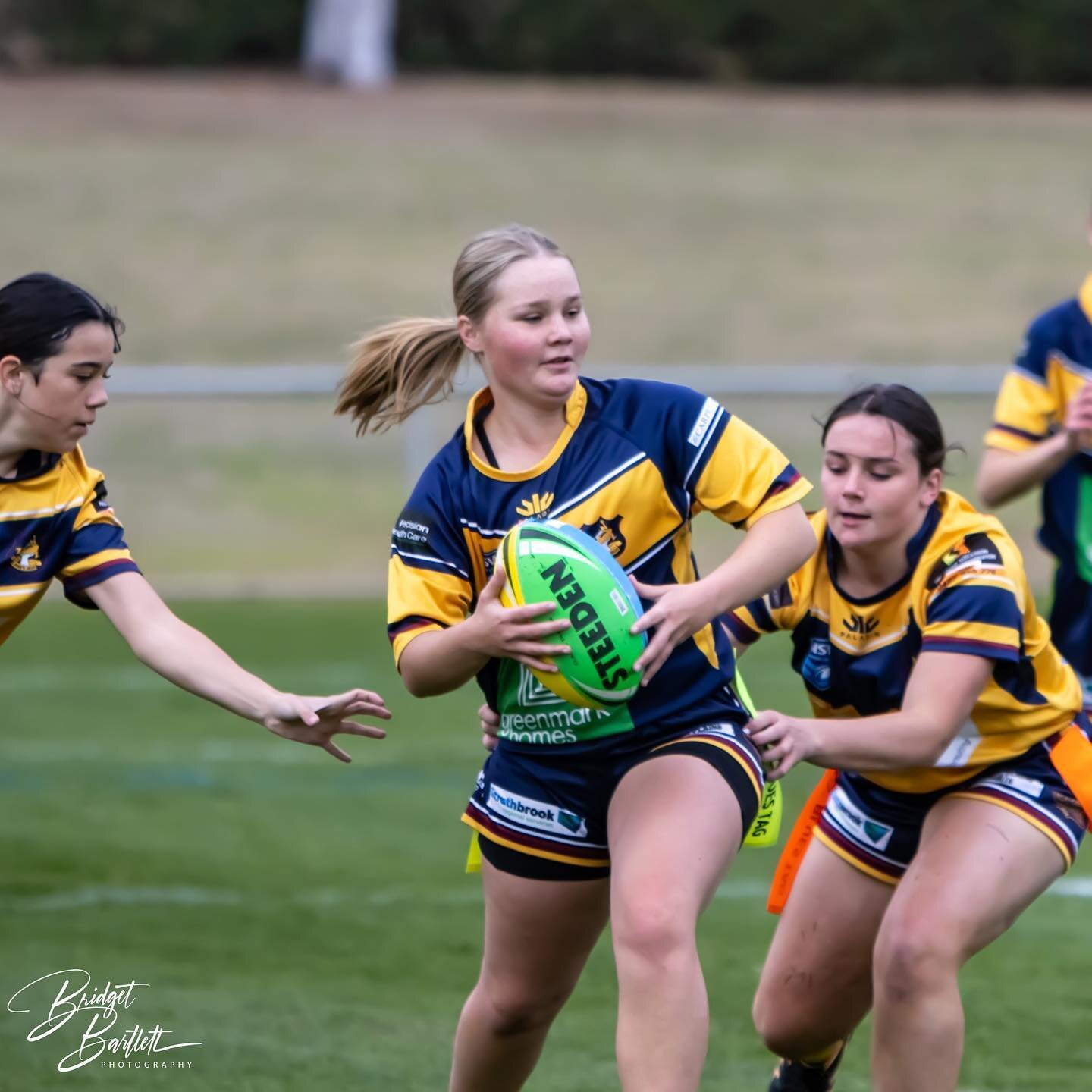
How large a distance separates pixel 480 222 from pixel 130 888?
23421 millimetres

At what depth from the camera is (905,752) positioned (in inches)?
145

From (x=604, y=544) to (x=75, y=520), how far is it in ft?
3.83

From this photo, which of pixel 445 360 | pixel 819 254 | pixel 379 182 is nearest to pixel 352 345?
pixel 445 360

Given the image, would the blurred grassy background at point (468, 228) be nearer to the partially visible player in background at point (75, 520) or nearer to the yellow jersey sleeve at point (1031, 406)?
the yellow jersey sleeve at point (1031, 406)

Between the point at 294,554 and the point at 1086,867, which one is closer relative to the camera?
the point at 1086,867

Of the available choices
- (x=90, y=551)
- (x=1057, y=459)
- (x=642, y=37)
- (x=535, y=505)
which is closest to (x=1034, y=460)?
(x=1057, y=459)

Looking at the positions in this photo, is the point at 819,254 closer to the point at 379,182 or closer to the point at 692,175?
the point at 692,175

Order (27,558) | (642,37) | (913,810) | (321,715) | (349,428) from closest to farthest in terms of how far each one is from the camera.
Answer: (321,715) < (27,558) < (913,810) < (349,428) < (642,37)

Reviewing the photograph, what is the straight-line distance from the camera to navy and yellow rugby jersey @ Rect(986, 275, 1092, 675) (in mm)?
5422

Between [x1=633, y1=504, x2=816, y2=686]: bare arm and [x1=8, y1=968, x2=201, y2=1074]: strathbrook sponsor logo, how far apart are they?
6.27 feet

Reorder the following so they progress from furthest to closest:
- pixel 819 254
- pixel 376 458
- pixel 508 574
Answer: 1. pixel 819 254
2. pixel 376 458
3. pixel 508 574

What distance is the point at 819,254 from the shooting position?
28734 millimetres

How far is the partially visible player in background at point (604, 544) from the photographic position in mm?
3705

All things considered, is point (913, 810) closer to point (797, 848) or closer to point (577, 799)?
point (797, 848)
